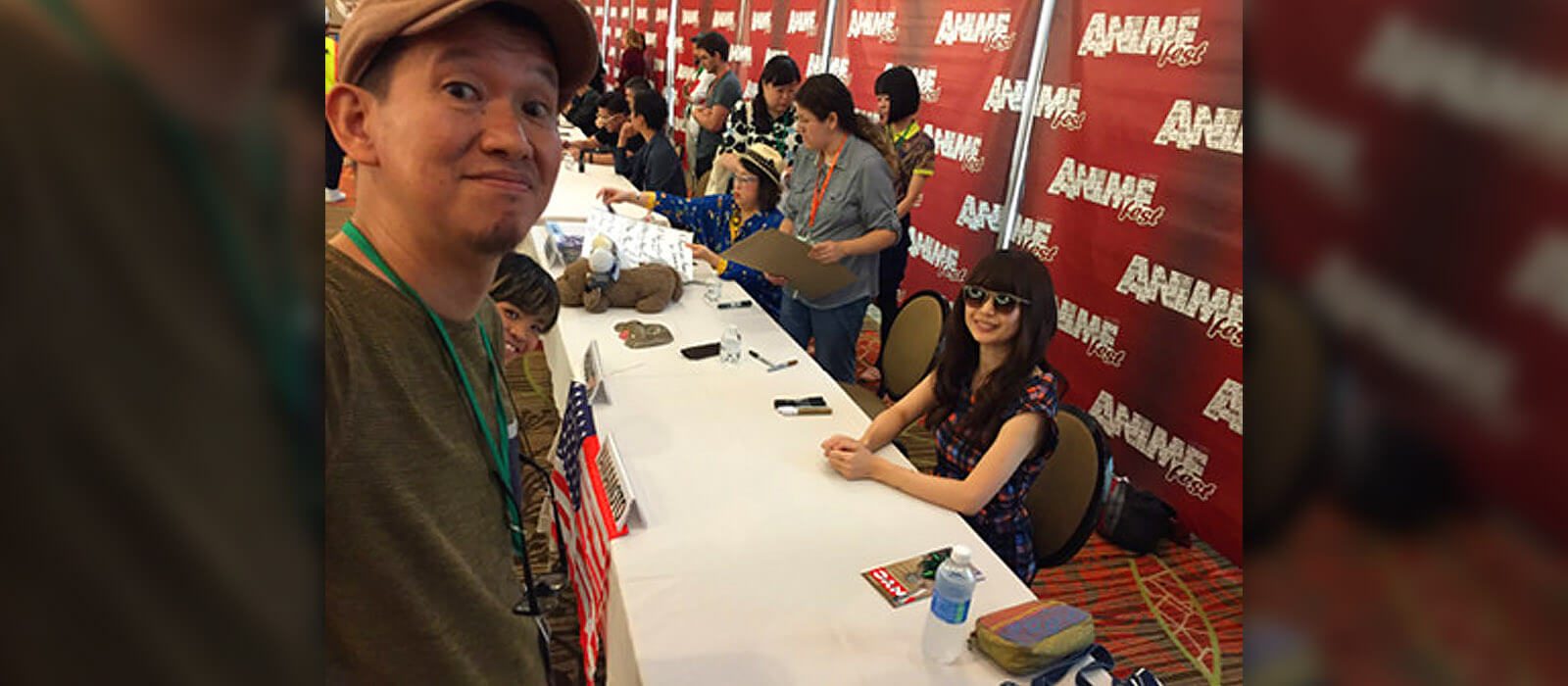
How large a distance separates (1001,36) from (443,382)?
392 cm

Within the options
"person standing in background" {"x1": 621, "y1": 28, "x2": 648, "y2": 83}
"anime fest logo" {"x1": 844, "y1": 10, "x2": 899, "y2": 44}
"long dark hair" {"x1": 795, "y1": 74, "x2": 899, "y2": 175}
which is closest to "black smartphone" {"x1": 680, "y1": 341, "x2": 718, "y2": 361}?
"long dark hair" {"x1": 795, "y1": 74, "x2": 899, "y2": 175}

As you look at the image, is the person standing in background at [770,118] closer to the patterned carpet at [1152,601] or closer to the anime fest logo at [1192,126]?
the anime fest logo at [1192,126]

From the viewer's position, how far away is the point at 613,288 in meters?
3.12

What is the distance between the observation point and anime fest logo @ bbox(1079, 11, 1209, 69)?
10.1 ft

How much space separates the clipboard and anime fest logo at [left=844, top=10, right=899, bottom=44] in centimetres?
268

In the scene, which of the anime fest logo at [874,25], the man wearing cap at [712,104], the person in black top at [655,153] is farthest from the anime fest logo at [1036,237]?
the man wearing cap at [712,104]

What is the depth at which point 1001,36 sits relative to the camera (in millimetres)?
4176

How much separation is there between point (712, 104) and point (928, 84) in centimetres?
A: 158

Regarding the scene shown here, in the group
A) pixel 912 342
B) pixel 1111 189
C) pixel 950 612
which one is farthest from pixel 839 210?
pixel 950 612

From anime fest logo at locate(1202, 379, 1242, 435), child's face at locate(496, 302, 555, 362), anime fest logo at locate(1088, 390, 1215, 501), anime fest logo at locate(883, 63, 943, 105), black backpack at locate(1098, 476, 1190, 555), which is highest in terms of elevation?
anime fest logo at locate(883, 63, 943, 105)

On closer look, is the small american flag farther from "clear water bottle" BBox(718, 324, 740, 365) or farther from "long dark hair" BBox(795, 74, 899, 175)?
"long dark hair" BBox(795, 74, 899, 175)

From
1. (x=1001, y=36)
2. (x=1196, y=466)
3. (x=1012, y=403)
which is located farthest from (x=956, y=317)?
(x=1001, y=36)

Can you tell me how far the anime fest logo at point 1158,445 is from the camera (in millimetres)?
3203
